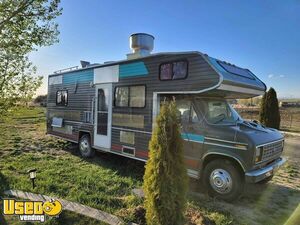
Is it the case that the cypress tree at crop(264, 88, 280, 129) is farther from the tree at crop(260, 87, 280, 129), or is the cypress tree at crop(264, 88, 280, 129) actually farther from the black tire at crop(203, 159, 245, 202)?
the black tire at crop(203, 159, 245, 202)

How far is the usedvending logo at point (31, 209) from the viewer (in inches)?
148

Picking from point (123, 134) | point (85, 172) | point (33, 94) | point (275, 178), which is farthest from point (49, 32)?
point (275, 178)

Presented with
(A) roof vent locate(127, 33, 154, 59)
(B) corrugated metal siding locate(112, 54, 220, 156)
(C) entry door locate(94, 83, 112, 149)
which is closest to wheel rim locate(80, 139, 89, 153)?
(C) entry door locate(94, 83, 112, 149)

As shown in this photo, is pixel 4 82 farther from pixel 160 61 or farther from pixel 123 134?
pixel 160 61

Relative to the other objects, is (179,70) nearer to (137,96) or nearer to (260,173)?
(137,96)

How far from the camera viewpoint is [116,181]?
5559 millimetres

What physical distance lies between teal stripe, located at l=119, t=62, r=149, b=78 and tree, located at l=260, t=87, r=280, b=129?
36.5 ft

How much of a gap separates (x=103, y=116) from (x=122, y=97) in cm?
98

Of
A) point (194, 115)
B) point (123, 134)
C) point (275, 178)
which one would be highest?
point (194, 115)

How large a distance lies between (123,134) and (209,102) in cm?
247

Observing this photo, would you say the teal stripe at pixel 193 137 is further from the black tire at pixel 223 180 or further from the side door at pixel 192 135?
the black tire at pixel 223 180

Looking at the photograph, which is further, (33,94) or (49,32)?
(49,32)

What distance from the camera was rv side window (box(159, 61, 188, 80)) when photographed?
5227mm

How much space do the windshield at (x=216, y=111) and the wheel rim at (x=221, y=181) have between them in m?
1.00
